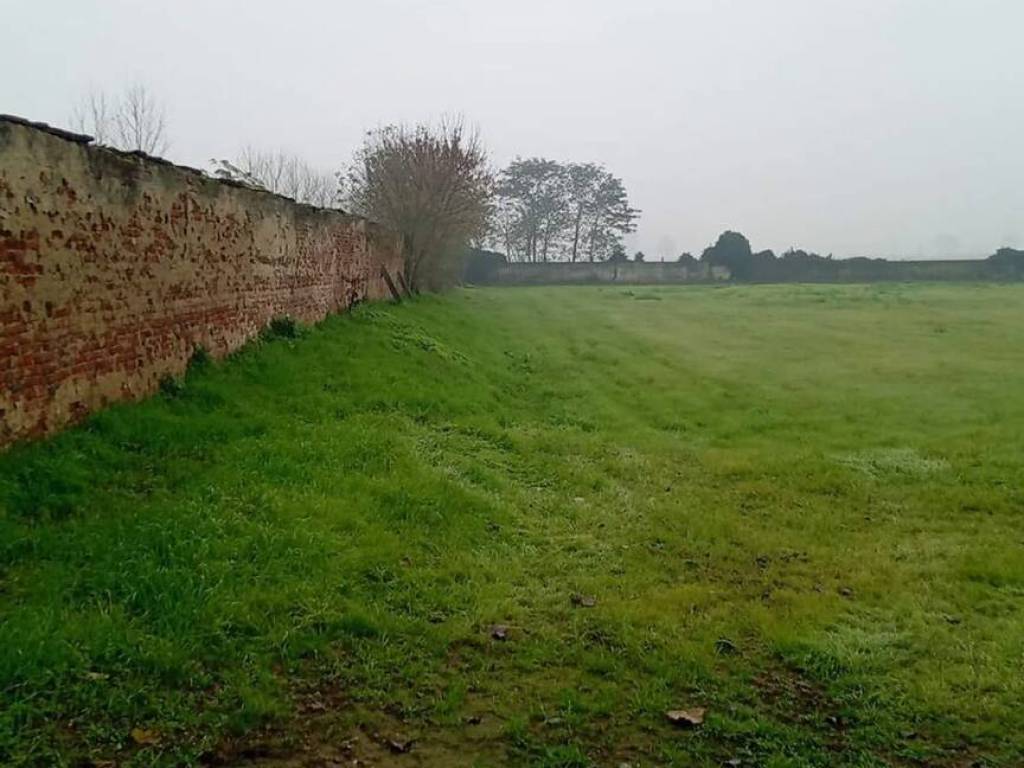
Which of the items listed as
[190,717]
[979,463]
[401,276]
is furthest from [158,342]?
[401,276]

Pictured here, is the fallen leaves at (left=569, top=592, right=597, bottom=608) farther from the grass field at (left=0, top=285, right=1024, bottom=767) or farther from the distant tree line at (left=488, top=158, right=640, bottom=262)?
the distant tree line at (left=488, top=158, right=640, bottom=262)

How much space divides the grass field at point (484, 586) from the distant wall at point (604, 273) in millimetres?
41417

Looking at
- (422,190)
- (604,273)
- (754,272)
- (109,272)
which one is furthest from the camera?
(604,273)

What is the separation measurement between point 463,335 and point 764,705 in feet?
42.7

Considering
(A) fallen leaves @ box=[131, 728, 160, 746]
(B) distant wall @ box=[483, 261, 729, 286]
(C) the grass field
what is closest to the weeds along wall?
(C) the grass field

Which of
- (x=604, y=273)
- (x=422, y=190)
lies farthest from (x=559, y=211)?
(x=422, y=190)

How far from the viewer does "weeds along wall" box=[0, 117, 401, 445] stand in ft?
16.2

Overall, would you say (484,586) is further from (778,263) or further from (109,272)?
(778,263)

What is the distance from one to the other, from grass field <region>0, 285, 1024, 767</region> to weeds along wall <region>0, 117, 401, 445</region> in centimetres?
33

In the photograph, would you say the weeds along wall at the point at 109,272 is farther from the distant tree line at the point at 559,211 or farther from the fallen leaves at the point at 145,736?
the distant tree line at the point at 559,211

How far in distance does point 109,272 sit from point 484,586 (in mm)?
3776

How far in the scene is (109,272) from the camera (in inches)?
237

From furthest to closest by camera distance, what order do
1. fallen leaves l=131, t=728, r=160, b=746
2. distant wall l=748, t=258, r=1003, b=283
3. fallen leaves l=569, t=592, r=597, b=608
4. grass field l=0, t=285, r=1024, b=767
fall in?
distant wall l=748, t=258, r=1003, b=283 → fallen leaves l=569, t=592, r=597, b=608 → grass field l=0, t=285, r=1024, b=767 → fallen leaves l=131, t=728, r=160, b=746

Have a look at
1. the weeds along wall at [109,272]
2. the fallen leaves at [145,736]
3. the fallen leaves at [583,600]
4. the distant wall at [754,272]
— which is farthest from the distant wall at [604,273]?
the fallen leaves at [145,736]
